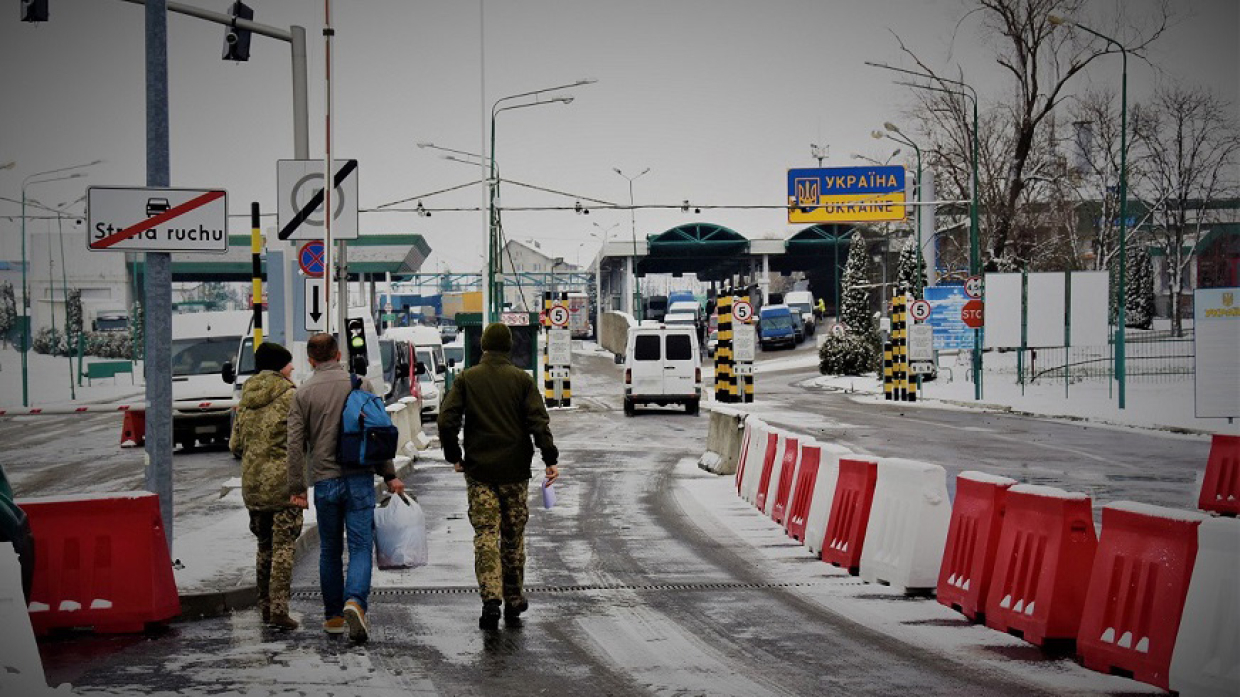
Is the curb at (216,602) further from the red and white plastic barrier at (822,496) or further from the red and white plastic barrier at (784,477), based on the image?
the red and white plastic barrier at (784,477)

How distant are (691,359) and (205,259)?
50.3m

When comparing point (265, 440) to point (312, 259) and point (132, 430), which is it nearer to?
point (312, 259)

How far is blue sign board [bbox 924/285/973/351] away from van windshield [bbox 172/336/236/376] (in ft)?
85.9

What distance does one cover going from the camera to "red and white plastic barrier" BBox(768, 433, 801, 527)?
14930 millimetres

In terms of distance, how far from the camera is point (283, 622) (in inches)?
369

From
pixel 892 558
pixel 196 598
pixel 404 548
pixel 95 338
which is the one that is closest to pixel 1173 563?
pixel 892 558

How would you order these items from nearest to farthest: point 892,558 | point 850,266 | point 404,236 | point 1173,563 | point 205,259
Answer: point 1173,563 < point 892,558 < point 850,266 < point 205,259 < point 404,236

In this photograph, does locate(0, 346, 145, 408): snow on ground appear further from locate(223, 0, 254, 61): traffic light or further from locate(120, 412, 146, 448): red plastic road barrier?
locate(223, 0, 254, 61): traffic light

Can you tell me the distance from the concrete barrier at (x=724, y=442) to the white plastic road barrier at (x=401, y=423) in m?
5.37

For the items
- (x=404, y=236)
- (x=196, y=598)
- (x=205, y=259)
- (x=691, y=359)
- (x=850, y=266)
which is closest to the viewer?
(x=196, y=598)

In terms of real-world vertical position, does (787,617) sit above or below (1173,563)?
below

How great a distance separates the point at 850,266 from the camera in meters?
72.8

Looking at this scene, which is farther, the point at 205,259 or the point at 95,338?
the point at 95,338

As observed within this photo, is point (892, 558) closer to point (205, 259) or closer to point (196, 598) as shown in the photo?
point (196, 598)
